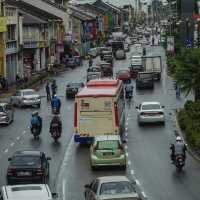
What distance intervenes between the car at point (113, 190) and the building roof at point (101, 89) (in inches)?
648

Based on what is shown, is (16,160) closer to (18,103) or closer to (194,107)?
(194,107)

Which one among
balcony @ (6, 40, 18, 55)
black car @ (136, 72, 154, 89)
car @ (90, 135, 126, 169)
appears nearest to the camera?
car @ (90, 135, 126, 169)

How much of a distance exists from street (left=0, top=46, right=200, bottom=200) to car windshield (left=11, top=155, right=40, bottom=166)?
1.29 m

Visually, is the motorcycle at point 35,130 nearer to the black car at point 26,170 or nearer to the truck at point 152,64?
the black car at point 26,170

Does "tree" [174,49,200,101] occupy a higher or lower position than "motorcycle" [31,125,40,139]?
higher

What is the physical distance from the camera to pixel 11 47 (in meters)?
89.9

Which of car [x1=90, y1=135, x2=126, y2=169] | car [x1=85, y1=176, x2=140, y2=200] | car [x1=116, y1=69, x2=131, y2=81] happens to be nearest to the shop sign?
car [x1=116, y1=69, x2=131, y2=81]

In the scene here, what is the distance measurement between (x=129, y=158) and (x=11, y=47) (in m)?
51.0

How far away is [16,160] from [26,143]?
1336 cm

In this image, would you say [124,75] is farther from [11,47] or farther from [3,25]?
[3,25]

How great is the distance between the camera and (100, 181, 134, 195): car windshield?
26347 millimetres

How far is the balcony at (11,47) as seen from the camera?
8756 cm

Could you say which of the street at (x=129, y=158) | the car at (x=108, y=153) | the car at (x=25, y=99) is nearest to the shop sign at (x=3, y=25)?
the car at (x=25, y=99)

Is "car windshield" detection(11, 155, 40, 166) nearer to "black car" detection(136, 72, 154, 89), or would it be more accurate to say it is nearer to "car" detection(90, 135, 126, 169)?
"car" detection(90, 135, 126, 169)
